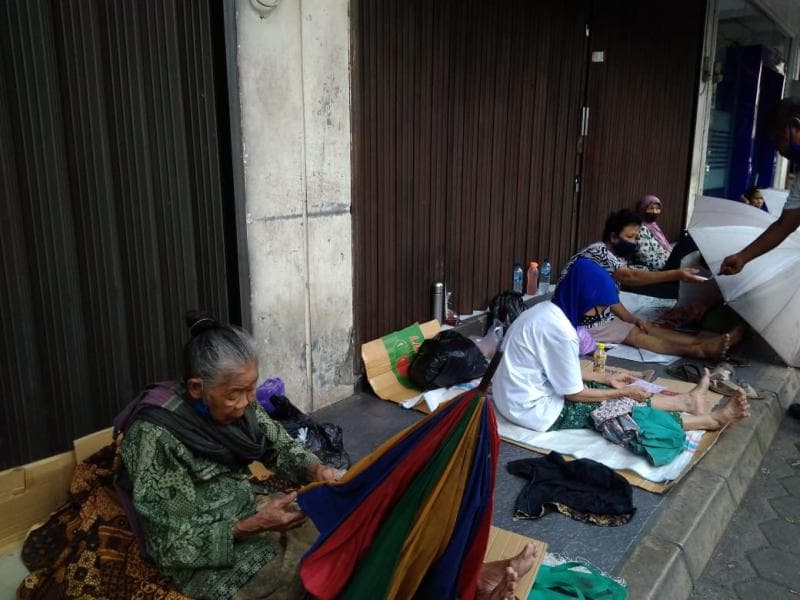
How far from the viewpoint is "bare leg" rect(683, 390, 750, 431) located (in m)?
4.04

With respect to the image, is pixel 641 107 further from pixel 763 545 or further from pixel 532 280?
pixel 763 545

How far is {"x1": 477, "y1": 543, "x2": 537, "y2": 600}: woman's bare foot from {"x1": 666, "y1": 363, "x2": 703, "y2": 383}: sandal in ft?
10.7

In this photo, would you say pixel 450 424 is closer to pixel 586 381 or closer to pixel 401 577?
pixel 401 577

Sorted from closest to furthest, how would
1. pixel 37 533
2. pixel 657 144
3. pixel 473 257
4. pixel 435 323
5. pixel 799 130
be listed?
pixel 37 533 → pixel 799 130 → pixel 435 323 → pixel 473 257 → pixel 657 144

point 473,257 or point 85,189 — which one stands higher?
point 85,189

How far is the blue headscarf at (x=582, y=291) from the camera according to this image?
12.6ft

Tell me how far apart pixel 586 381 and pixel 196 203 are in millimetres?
2759

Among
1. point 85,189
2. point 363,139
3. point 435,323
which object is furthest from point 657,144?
point 85,189

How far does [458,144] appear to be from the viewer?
17.9ft

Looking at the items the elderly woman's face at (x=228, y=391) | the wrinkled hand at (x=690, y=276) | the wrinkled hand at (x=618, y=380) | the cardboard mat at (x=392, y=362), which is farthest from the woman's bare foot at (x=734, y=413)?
the elderly woman's face at (x=228, y=391)

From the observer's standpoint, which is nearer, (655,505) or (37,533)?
(37,533)

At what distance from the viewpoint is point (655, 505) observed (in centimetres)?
333

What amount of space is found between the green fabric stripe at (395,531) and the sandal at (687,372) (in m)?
3.70

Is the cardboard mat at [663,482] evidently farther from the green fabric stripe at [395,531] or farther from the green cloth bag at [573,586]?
the green fabric stripe at [395,531]
